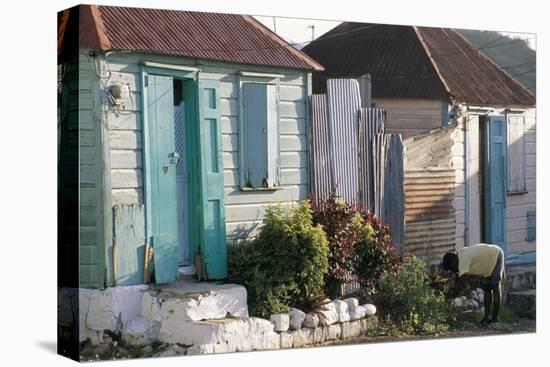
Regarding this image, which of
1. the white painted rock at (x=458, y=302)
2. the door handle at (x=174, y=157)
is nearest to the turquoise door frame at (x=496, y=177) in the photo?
the white painted rock at (x=458, y=302)

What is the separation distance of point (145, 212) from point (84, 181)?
2.23 feet

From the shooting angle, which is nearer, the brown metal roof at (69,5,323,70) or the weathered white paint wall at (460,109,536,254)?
the brown metal roof at (69,5,323,70)

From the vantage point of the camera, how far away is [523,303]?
14.4 metres

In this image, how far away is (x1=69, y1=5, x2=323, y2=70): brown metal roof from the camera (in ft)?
37.4

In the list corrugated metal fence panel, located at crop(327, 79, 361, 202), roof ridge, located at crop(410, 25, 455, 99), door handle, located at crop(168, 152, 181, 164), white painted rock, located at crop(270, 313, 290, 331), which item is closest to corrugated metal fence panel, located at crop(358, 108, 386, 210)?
corrugated metal fence panel, located at crop(327, 79, 361, 202)

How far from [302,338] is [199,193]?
1800mm

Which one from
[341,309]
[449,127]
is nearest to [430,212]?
[449,127]

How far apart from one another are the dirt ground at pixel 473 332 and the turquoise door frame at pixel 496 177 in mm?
859

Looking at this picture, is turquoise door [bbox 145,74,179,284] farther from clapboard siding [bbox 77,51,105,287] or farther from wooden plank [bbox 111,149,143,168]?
clapboard siding [bbox 77,51,105,287]

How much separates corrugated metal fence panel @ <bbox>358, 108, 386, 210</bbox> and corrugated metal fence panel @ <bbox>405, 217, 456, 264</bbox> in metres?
0.65

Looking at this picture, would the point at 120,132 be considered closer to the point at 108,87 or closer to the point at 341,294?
the point at 108,87

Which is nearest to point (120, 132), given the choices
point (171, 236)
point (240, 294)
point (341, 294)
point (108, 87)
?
point (108, 87)

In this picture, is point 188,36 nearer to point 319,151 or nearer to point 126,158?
point 126,158

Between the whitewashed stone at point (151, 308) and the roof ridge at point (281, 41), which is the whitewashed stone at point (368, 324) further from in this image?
the roof ridge at point (281, 41)
